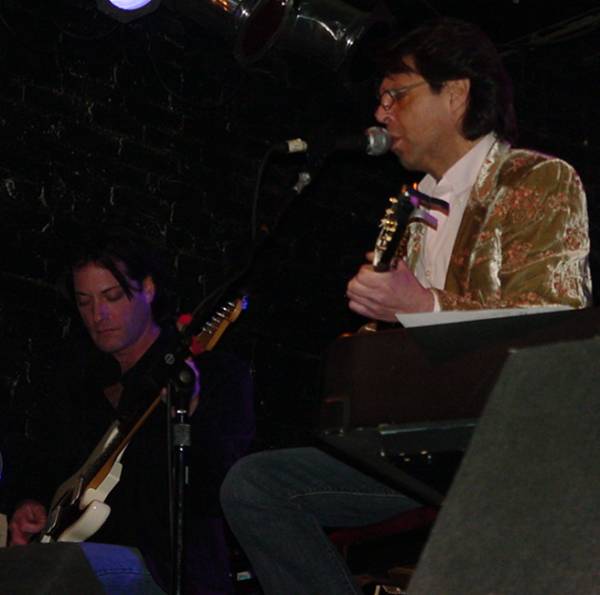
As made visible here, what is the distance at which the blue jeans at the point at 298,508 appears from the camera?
2.32 m

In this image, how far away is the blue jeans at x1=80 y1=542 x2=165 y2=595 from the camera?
2916 mm

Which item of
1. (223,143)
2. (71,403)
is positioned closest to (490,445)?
→ (71,403)

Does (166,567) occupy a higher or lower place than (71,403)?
lower

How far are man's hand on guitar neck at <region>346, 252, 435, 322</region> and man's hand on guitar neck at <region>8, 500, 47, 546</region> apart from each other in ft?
7.08

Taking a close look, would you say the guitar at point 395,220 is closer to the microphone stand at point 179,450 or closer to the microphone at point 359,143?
the microphone at point 359,143

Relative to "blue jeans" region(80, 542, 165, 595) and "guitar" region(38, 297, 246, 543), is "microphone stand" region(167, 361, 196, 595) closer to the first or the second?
"blue jeans" region(80, 542, 165, 595)

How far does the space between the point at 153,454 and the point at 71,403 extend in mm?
645

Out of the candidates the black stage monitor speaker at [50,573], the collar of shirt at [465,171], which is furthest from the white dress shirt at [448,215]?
the black stage monitor speaker at [50,573]

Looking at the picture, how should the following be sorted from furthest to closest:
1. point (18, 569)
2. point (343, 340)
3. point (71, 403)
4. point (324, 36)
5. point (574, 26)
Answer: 1. point (574, 26)
2. point (324, 36)
3. point (71, 403)
4. point (18, 569)
5. point (343, 340)

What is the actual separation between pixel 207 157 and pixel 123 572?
7.41 feet

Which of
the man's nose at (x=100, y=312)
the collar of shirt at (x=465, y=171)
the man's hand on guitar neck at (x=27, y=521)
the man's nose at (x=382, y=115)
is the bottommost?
the man's hand on guitar neck at (x=27, y=521)

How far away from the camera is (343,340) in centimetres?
174

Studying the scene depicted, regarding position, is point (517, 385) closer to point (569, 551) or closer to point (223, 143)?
point (569, 551)

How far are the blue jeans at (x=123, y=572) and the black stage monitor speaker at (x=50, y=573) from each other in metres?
0.65
